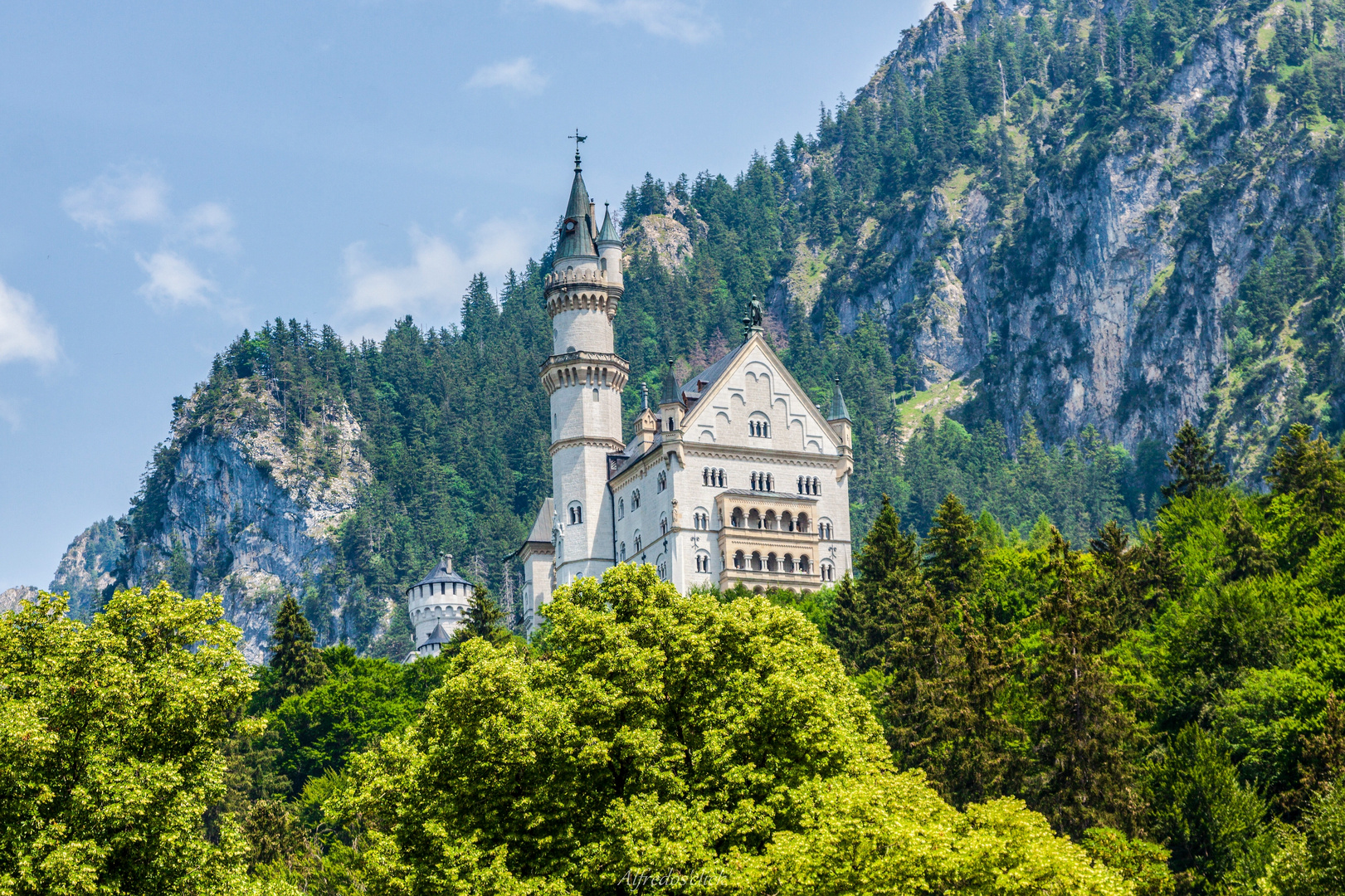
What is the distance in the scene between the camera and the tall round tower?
356 ft

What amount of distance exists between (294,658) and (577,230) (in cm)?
3604

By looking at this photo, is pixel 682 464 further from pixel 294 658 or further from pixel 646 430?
pixel 294 658

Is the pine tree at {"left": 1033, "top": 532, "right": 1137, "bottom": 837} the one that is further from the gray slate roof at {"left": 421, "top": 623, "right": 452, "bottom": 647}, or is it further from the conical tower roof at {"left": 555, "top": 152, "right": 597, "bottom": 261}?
the gray slate roof at {"left": 421, "top": 623, "right": 452, "bottom": 647}

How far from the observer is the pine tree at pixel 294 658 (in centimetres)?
9094

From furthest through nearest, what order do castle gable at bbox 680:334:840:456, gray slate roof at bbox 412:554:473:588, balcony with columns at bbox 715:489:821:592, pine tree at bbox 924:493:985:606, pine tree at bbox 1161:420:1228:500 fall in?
gray slate roof at bbox 412:554:473:588 → castle gable at bbox 680:334:840:456 → balcony with columns at bbox 715:489:821:592 → pine tree at bbox 1161:420:1228:500 → pine tree at bbox 924:493:985:606

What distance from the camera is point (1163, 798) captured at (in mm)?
51438

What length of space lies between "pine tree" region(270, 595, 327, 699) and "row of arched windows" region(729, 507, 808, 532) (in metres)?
25.8

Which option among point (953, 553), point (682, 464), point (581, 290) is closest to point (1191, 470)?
point (953, 553)

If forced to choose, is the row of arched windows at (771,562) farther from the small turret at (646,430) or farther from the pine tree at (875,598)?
the pine tree at (875,598)

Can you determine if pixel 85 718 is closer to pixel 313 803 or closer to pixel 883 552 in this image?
pixel 313 803

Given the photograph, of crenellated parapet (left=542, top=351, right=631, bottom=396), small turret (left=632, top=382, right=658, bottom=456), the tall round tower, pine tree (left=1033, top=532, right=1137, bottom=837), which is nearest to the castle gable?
small turret (left=632, top=382, right=658, bottom=456)

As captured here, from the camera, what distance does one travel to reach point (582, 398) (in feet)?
360

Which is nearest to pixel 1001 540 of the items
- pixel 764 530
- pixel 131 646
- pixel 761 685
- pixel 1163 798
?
pixel 764 530

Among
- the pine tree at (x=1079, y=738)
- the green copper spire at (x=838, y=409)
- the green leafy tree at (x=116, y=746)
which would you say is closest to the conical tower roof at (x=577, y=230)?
the green copper spire at (x=838, y=409)
